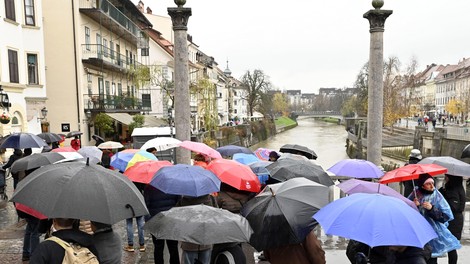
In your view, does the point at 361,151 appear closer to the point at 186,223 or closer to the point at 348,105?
the point at 186,223

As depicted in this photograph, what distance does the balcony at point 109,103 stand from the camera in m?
28.2

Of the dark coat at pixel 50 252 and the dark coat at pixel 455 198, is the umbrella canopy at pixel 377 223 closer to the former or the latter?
the dark coat at pixel 50 252

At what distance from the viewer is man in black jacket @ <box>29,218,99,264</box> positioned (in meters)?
3.04

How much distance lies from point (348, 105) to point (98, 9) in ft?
245

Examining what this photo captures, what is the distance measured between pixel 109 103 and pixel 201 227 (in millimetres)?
27745

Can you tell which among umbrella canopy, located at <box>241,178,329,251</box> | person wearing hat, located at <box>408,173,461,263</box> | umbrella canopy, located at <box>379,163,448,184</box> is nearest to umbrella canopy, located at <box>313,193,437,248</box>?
umbrella canopy, located at <box>241,178,329,251</box>

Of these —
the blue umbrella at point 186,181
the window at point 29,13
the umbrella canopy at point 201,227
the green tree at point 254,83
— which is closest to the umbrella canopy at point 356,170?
the blue umbrella at point 186,181

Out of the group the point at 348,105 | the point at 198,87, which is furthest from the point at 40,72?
the point at 348,105

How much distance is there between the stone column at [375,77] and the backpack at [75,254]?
8.74m

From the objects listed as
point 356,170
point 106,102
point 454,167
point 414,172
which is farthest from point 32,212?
point 106,102

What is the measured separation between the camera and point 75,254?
3.12 metres

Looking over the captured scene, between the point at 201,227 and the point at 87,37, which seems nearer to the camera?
the point at 201,227

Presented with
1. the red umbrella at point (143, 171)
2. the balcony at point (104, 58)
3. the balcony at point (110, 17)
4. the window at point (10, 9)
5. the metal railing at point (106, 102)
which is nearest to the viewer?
the red umbrella at point (143, 171)

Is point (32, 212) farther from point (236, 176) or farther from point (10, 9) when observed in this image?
point (10, 9)
